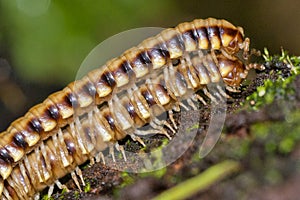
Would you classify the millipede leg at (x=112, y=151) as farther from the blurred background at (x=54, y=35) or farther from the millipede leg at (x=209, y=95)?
the blurred background at (x=54, y=35)

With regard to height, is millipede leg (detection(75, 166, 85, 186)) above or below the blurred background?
below

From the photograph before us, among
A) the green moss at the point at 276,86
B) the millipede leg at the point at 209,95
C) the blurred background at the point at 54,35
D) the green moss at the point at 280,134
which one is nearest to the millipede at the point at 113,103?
the millipede leg at the point at 209,95

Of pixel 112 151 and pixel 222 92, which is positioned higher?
pixel 222 92

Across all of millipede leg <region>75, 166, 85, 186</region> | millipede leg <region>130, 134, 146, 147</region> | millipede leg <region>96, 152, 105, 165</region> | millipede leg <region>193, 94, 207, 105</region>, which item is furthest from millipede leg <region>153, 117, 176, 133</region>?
millipede leg <region>75, 166, 85, 186</region>

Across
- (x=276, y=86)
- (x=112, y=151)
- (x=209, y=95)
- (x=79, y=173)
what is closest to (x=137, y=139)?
(x=112, y=151)

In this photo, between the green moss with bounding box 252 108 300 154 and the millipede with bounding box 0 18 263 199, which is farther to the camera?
the millipede with bounding box 0 18 263 199

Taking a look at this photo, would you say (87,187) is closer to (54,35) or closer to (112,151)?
(112,151)

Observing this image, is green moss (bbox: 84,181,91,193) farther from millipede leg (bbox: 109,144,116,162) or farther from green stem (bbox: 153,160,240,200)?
green stem (bbox: 153,160,240,200)
